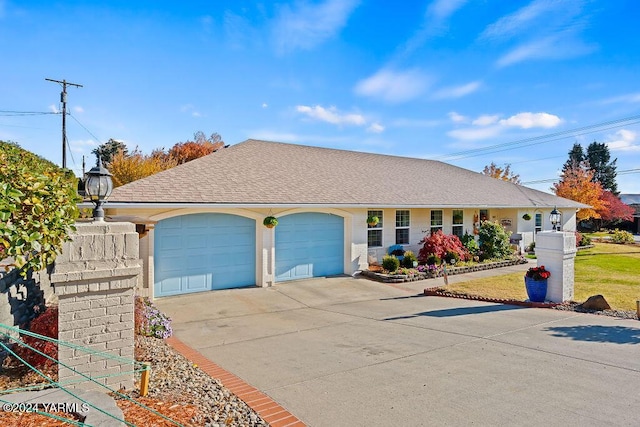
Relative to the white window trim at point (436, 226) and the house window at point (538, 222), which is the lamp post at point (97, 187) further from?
the house window at point (538, 222)

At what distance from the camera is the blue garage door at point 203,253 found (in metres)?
11.6

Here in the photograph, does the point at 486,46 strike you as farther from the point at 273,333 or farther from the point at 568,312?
the point at 273,333

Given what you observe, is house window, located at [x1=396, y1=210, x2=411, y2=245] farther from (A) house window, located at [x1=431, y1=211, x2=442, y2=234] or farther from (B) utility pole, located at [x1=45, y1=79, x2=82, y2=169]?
(B) utility pole, located at [x1=45, y1=79, x2=82, y2=169]

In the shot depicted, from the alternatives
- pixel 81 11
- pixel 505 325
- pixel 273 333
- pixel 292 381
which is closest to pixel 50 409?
pixel 292 381

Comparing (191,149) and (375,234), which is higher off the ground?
(191,149)

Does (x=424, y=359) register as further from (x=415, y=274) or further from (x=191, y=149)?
(x=191, y=149)

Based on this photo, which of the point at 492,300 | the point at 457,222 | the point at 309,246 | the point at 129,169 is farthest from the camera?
the point at 129,169

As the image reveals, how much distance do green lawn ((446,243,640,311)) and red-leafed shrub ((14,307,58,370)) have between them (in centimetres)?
1117

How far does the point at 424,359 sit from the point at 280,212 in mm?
8498

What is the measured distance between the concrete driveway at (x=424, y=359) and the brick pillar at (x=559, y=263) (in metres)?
1.17

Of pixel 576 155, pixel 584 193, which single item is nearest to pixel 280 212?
pixel 584 193

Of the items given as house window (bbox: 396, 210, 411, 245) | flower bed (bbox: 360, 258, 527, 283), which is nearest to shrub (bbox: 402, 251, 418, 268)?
flower bed (bbox: 360, 258, 527, 283)

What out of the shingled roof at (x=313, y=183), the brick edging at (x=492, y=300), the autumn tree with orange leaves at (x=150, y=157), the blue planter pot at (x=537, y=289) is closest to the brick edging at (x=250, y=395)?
the shingled roof at (x=313, y=183)

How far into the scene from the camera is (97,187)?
4855mm
